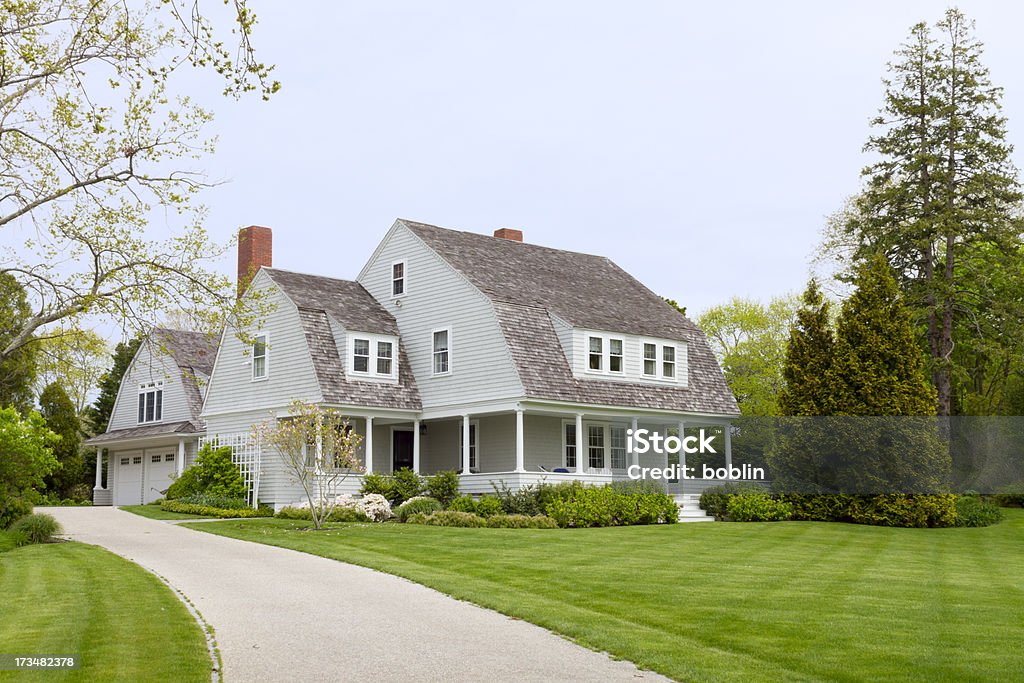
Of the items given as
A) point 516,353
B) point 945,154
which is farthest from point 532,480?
point 945,154

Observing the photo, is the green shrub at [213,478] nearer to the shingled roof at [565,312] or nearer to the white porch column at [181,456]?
the white porch column at [181,456]

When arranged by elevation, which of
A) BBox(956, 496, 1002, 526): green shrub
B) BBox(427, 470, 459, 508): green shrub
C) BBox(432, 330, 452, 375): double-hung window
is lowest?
BBox(956, 496, 1002, 526): green shrub

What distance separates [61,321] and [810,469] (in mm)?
20913

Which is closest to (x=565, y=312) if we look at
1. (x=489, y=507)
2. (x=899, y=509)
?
(x=489, y=507)

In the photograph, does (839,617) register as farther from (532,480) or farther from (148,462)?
(148,462)

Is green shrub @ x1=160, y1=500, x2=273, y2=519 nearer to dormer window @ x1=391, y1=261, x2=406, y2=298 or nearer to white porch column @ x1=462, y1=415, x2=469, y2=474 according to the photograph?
white porch column @ x1=462, y1=415, x2=469, y2=474

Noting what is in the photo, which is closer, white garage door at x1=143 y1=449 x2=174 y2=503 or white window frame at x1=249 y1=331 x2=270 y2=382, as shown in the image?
white window frame at x1=249 y1=331 x2=270 y2=382

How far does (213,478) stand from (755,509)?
16229 millimetres

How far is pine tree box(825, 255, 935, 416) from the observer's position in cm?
3033

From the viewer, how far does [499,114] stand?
1866 centimetres

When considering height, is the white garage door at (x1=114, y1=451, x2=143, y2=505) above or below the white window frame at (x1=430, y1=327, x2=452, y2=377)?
below

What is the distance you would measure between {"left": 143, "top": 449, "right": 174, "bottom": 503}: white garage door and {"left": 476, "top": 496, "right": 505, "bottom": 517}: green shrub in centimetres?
1806

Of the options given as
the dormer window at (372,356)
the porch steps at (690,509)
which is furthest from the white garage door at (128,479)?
the porch steps at (690,509)

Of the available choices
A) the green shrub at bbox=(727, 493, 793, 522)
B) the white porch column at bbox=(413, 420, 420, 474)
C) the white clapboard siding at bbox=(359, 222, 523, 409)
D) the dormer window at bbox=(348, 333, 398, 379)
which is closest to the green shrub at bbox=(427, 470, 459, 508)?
the white porch column at bbox=(413, 420, 420, 474)
